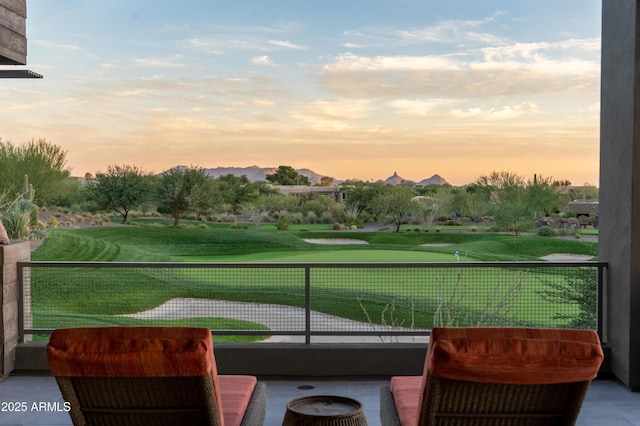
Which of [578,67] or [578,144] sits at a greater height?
[578,67]

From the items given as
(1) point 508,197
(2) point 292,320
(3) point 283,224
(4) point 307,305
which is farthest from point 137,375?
(3) point 283,224

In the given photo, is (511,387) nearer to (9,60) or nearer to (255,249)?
(9,60)

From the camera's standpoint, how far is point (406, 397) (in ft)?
11.1

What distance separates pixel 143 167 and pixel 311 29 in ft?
30.1

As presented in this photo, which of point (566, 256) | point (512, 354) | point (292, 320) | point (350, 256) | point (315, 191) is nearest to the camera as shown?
point (512, 354)

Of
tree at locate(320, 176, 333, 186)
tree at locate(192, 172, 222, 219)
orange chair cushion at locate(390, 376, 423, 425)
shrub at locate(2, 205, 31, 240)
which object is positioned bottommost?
orange chair cushion at locate(390, 376, 423, 425)

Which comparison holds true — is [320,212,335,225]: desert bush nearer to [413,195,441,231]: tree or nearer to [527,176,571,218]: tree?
[413,195,441,231]: tree

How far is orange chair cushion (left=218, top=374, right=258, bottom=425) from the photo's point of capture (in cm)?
321

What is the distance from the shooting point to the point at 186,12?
25.8 m

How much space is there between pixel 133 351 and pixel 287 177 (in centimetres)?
2433

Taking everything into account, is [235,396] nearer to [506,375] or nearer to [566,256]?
[506,375]

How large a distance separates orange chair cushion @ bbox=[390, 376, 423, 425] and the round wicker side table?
21cm

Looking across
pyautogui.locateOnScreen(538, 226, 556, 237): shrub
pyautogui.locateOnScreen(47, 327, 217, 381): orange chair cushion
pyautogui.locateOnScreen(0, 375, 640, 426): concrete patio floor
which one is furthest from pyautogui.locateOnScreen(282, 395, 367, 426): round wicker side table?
pyautogui.locateOnScreen(538, 226, 556, 237): shrub

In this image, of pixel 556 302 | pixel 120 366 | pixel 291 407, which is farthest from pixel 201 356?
pixel 556 302
